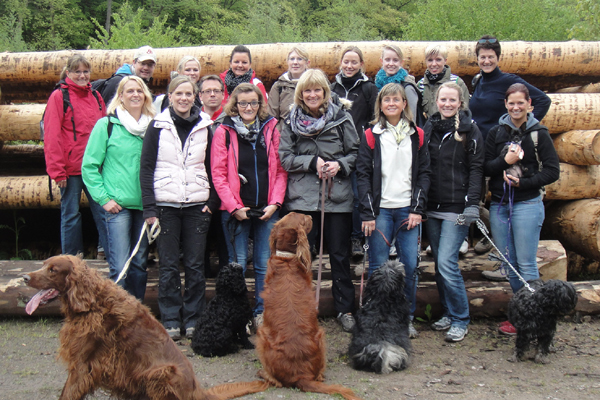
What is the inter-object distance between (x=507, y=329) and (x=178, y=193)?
13.6 feet

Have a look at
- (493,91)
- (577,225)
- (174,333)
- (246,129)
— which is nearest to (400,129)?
(493,91)

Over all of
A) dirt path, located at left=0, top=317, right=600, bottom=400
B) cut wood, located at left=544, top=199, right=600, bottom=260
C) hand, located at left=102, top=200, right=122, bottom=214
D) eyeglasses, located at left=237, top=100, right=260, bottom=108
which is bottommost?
A: dirt path, located at left=0, top=317, right=600, bottom=400

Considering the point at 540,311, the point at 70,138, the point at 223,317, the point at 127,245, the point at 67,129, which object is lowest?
the point at 223,317

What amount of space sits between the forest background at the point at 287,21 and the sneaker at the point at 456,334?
553 inches

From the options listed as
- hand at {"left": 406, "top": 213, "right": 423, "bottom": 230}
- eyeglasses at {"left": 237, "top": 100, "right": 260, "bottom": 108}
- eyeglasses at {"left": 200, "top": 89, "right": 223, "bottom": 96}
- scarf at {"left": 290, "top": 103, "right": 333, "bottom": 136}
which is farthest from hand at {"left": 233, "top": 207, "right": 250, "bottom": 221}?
hand at {"left": 406, "top": 213, "right": 423, "bottom": 230}

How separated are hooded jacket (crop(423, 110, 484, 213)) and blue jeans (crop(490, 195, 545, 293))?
1.38ft

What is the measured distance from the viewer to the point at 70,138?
6184mm

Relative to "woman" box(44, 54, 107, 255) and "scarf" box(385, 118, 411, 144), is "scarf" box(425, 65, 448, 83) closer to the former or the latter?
"scarf" box(385, 118, 411, 144)

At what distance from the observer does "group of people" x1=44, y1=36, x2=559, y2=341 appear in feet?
17.7

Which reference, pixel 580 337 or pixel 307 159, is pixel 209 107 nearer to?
pixel 307 159

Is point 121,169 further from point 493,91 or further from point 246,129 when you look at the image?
point 493,91

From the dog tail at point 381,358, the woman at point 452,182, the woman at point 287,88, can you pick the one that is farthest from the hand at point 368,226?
the woman at point 287,88

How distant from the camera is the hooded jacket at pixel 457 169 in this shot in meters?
5.50

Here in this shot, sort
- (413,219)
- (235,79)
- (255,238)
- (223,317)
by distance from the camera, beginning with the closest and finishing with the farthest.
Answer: (223,317) → (413,219) → (255,238) → (235,79)
